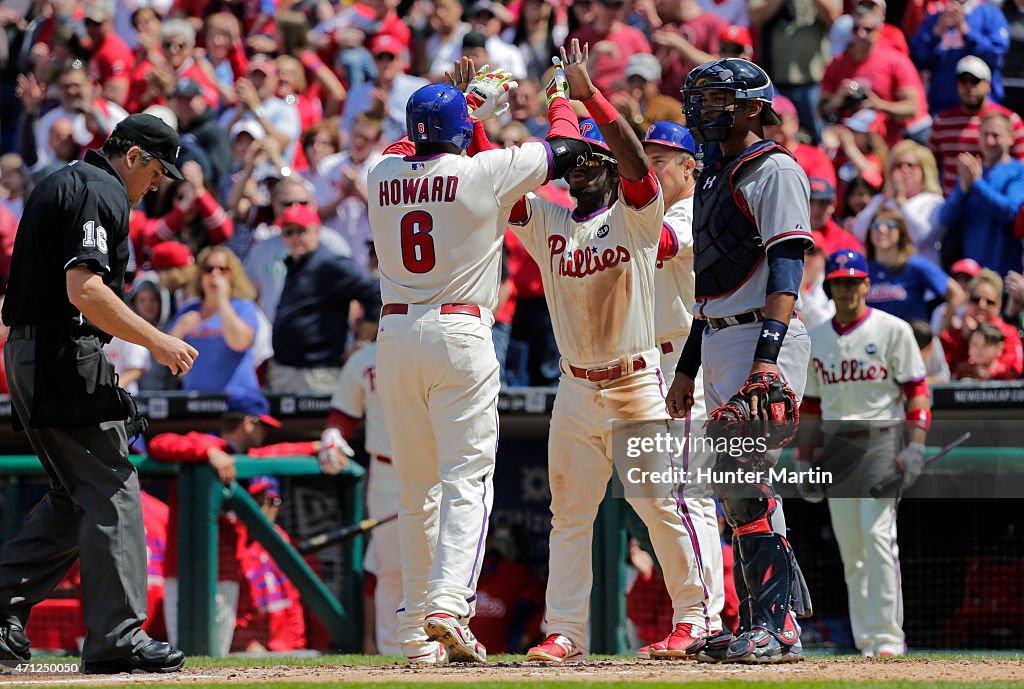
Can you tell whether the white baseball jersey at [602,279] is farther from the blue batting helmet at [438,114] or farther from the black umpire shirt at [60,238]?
the black umpire shirt at [60,238]

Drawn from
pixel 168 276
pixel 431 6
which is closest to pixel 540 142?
pixel 168 276

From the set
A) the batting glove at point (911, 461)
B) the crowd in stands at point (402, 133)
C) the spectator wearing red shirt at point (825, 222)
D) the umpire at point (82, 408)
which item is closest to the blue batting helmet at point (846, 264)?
the crowd in stands at point (402, 133)

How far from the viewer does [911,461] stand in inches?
319

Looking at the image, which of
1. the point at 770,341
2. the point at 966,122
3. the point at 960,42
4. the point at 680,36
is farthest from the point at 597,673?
the point at 680,36

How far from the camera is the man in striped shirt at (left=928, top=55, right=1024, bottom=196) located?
10477mm

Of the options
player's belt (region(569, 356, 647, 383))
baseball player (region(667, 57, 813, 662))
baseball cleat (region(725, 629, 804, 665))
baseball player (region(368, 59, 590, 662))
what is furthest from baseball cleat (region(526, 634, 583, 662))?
player's belt (region(569, 356, 647, 383))

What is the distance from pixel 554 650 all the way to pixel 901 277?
4.50 m

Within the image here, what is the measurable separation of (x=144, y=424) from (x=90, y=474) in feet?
1.19

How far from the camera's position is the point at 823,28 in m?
12.0

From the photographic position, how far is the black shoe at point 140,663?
554 cm

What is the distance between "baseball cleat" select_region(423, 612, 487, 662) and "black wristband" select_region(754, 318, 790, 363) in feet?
4.59

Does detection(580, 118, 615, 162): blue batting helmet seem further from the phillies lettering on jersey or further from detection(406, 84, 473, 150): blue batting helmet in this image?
detection(406, 84, 473, 150): blue batting helmet

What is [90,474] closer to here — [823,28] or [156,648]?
[156,648]

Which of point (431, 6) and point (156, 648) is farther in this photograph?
point (431, 6)
